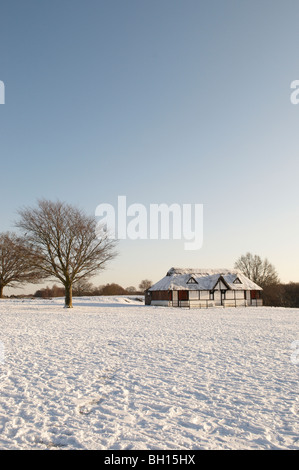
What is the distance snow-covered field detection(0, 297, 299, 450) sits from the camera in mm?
5242

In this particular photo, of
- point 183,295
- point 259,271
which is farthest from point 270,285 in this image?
point 183,295

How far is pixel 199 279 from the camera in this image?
49.3m

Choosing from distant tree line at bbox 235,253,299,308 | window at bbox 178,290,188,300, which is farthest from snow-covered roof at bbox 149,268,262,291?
distant tree line at bbox 235,253,299,308

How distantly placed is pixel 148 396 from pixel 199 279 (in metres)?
43.1

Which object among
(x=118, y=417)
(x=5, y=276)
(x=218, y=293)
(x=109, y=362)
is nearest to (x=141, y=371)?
(x=109, y=362)

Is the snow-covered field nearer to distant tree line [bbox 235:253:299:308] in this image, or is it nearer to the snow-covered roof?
the snow-covered roof

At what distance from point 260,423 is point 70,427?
11.8 ft

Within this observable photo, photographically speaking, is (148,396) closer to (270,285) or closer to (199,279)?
(199,279)

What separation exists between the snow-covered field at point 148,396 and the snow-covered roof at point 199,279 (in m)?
33.9

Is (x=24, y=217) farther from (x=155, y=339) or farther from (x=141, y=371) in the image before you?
(x=141, y=371)

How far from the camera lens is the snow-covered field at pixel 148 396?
524cm

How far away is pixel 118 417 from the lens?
6039mm

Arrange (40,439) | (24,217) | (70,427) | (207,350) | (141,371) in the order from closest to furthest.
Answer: (40,439) → (70,427) → (141,371) → (207,350) → (24,217)
